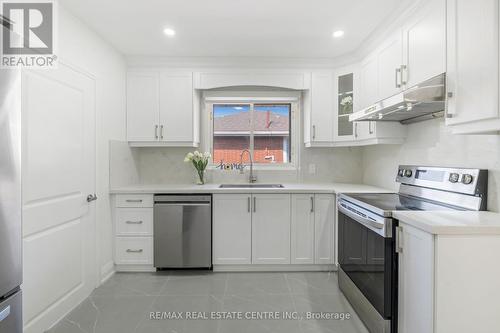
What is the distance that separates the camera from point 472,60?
1.32 meters

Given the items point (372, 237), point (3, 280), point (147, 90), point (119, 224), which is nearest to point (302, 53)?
point (147, 90)

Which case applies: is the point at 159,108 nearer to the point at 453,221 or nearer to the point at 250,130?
the point at 250,130

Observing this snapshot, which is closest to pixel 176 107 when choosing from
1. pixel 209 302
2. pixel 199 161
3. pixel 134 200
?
pixel 199 161

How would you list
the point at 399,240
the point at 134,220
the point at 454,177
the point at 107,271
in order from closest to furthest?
1. the point at 399,240
2. the point at 454,177
3. the point at 107,271
4. the point at 134,220

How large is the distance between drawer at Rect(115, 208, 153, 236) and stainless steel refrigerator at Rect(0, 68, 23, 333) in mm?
1559

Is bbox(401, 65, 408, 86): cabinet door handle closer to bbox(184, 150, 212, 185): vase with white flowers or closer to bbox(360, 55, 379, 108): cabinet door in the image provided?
bbox(360, 55, 379, 108): cabinet door

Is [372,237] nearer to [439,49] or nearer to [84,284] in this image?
[439,49]

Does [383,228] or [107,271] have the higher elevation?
[383,228]

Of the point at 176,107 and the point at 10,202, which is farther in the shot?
the point at 176,107

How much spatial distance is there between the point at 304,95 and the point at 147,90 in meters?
1.94

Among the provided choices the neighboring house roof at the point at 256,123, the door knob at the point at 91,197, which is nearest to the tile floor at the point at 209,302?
the door knob at the point at 91,197

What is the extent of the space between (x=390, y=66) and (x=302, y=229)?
1.76 m

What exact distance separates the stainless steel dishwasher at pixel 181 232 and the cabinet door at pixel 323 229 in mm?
1157

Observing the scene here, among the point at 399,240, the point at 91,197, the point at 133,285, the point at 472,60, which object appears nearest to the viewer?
the point at 472,60
